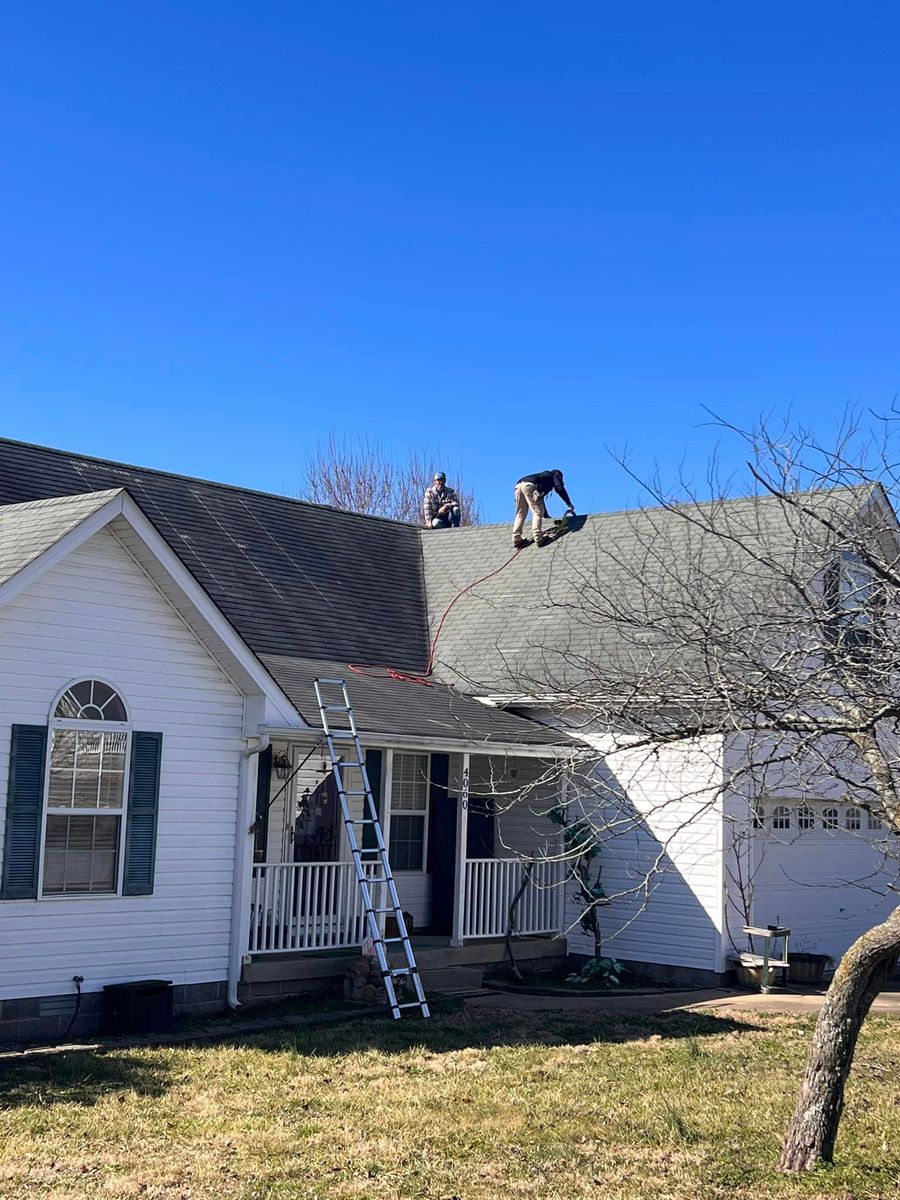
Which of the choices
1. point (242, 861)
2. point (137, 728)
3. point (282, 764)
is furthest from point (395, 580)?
point (137, 728)

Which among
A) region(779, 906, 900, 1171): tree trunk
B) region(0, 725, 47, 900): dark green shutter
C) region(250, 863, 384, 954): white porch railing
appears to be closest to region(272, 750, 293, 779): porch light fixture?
region(250, 863, 384, 954): white porch railing

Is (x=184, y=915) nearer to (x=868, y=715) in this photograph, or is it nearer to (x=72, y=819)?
(x=72, y=819)

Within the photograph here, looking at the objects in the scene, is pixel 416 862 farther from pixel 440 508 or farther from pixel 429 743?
pixel 440 508

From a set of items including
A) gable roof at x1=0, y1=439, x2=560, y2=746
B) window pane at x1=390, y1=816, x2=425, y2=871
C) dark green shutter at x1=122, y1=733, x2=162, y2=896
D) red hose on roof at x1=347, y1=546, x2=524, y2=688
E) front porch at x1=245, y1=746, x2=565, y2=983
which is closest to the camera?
dark green shutter at x1=122, y1=733, x2=162, y2=896

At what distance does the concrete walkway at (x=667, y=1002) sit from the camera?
45.2ft

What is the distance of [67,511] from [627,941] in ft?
29.0

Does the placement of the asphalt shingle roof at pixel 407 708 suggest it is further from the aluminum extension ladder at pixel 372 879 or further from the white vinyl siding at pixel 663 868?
the white vinyl siding at pixel 663 868

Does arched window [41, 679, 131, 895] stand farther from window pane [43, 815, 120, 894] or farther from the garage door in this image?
the garage door

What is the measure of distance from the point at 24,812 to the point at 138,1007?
2.04 meters

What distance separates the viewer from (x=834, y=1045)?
23.9 feet

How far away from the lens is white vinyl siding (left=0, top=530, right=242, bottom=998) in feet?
37.1

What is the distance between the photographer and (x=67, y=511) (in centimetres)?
1204

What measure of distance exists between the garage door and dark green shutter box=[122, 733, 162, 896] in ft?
25.6

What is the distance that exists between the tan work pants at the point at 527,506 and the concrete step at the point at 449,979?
24.9 ft
